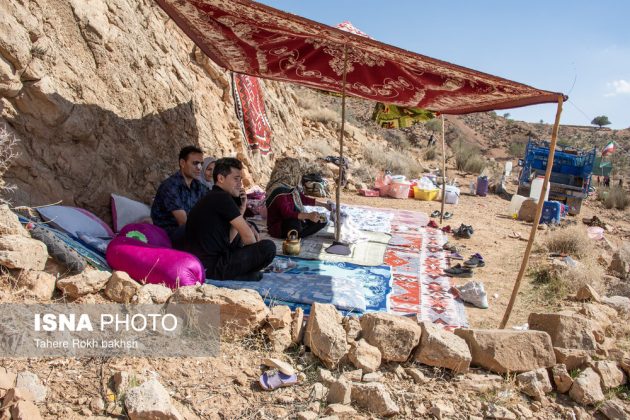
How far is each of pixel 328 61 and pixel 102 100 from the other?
282cm

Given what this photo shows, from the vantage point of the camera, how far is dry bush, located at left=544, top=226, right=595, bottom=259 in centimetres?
665

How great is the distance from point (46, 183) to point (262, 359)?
10.1 ft

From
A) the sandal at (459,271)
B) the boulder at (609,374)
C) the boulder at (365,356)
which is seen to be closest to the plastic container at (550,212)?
the sandal at (459,271)

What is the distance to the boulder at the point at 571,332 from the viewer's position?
330cm

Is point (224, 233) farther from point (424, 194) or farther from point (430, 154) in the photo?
point (430, 154)

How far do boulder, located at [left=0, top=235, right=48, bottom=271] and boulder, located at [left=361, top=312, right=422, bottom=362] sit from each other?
86.7 inches

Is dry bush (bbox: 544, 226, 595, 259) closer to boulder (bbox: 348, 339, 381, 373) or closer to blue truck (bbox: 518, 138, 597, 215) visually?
boulder (bbox: 348, 339, 381, 373)

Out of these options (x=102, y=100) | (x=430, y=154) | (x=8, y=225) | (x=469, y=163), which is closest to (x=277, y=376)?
(x=8, y=225)

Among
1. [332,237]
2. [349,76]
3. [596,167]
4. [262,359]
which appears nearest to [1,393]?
[262,359]

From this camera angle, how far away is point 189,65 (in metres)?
8.24

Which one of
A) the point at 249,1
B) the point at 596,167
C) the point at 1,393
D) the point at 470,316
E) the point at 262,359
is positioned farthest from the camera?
the point at 596,167

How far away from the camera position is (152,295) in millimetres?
3059

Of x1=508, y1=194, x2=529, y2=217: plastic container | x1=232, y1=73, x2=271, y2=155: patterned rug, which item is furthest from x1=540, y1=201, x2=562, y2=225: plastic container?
x1=232, y1=73, x2=271, y2=155: patterned rug

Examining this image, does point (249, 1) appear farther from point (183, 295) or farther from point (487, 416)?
point (487, 416)
